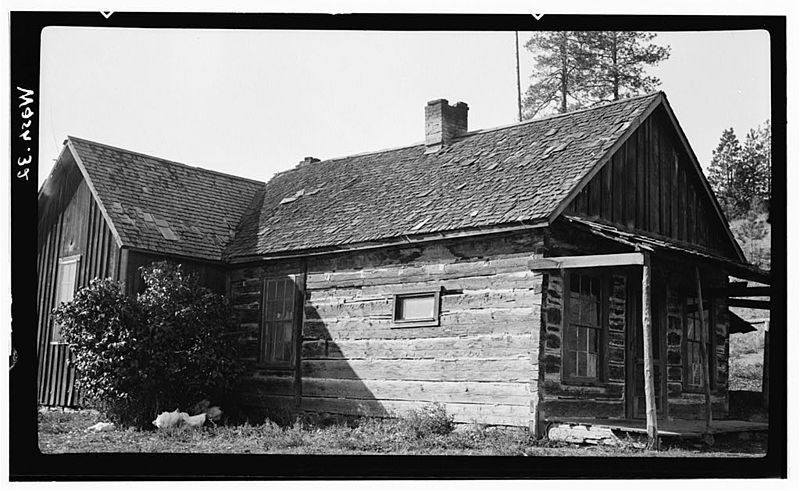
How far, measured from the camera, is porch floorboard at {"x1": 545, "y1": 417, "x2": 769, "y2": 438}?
1434 centimetres

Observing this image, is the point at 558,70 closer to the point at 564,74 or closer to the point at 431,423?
the point at 564,74

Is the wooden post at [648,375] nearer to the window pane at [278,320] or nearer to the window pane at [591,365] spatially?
the window pane at [591,365]

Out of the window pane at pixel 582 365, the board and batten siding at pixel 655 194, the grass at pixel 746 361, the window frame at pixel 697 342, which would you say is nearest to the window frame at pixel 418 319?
the window pane at pixel 582 365

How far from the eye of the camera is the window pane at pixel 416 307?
16.7 m

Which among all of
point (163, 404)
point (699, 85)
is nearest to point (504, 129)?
point (699, 85)

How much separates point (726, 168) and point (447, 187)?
50.7 feet

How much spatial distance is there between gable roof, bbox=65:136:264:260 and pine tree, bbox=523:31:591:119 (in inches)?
578

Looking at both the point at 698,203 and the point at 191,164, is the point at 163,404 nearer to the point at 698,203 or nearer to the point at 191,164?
the point at 191,164

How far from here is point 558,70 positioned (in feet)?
112

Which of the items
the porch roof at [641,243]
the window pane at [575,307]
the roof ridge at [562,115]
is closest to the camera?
the porch roof at [641,243]

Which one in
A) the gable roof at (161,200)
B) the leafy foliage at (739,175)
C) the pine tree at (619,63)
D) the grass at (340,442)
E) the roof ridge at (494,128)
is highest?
the pine tree at (619,63)

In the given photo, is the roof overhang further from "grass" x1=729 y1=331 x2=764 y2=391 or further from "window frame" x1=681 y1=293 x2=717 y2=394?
"grass" x1=729 y1=331 x2=764 y2=391

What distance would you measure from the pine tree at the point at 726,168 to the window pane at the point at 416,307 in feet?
47.9

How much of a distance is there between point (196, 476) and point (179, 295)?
5.24 metres
